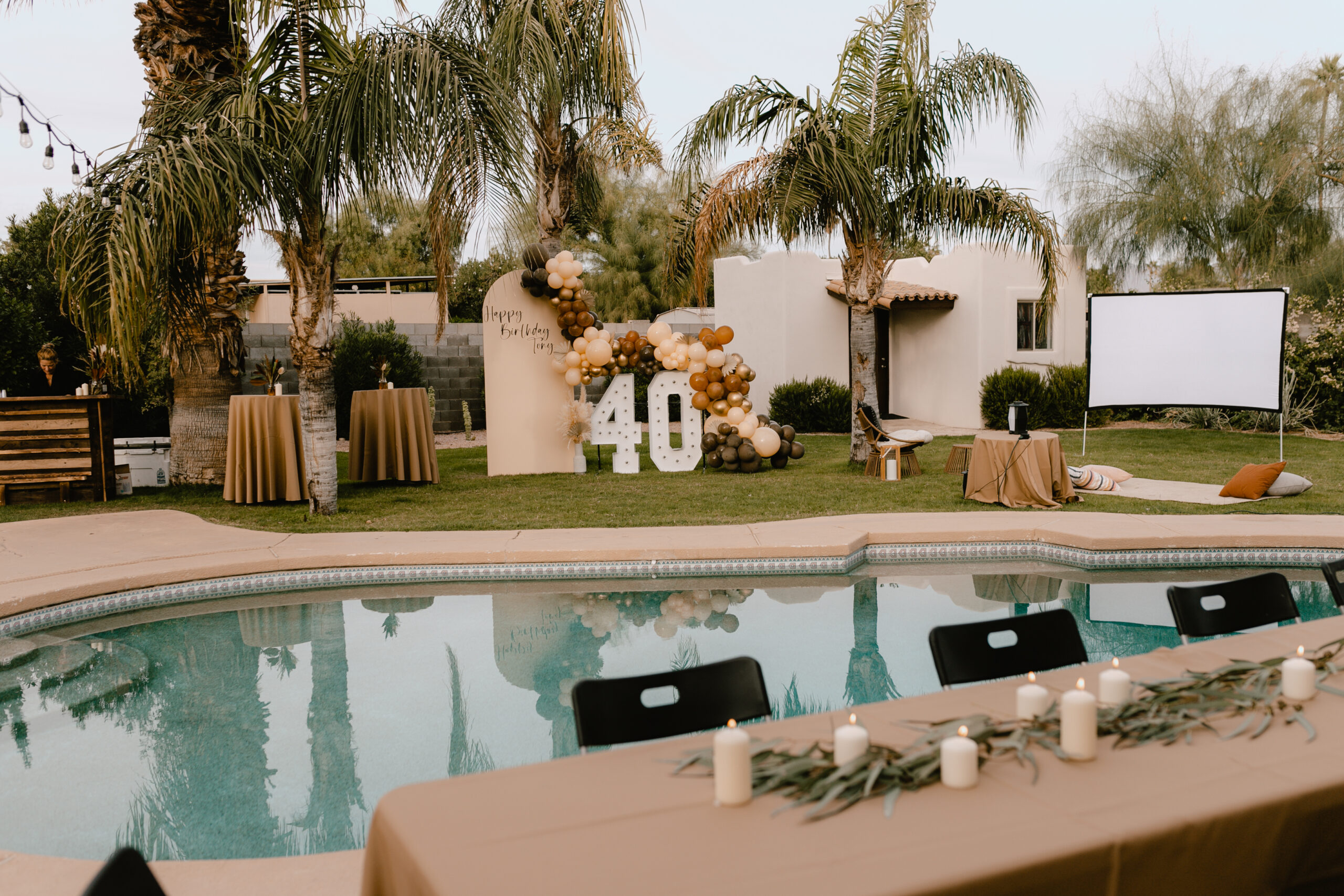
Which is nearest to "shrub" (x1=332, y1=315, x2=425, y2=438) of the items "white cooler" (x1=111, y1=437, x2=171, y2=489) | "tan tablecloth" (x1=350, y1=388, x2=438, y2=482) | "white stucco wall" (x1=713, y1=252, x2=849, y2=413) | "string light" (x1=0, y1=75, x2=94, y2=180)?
"white cooler" (x1=111, y1=437, x2=171, y2=489)

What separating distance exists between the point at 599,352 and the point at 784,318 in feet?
21.5

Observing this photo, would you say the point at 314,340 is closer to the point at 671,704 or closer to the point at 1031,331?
the point at 671,704

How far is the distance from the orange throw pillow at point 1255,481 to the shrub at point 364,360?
10799 mm

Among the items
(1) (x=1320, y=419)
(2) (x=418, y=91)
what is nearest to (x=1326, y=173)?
(1) (x=1320, y=419)

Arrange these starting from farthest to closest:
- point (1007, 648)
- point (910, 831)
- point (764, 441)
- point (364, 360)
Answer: point (364, 360) → point (764, 441) → point (1007, 648) → point (910, 831)

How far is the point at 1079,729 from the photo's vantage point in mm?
1805

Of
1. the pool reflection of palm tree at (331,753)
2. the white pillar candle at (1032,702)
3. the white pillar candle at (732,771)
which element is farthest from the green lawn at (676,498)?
the white pillar candle at (732,771)

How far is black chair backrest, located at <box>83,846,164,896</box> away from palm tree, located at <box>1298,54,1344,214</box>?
18894mm

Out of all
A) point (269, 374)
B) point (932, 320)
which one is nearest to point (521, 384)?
point (269, 374)

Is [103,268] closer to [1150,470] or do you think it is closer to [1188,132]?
[1150,470]

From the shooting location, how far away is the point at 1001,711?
2096mm

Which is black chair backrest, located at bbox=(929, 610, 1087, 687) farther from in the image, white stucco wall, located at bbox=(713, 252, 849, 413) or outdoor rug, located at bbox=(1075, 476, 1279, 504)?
white stucco wall, located at bbox=(713, 252, 849, 413)

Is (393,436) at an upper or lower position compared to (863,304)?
lower

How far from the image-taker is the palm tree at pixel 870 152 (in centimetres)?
967
